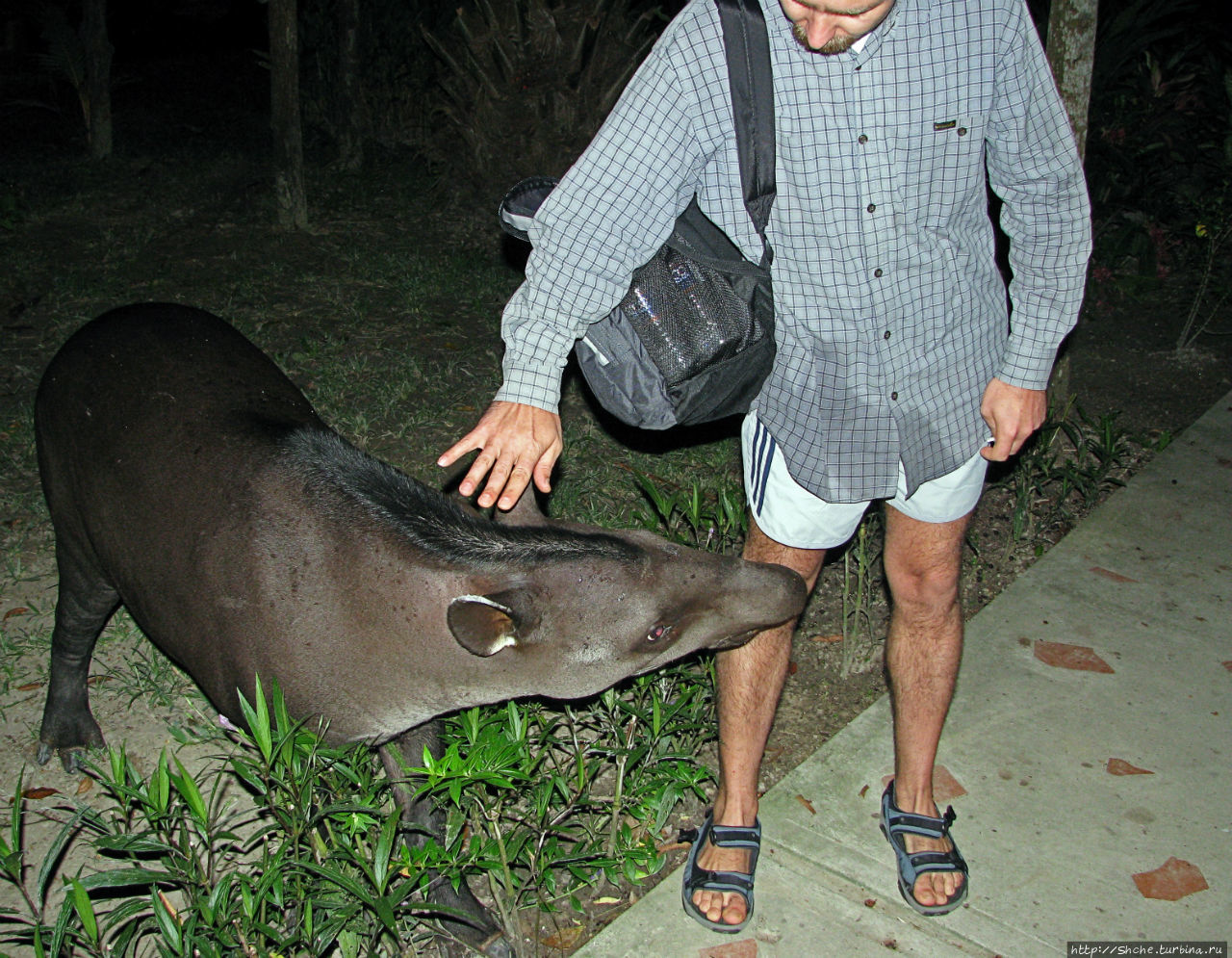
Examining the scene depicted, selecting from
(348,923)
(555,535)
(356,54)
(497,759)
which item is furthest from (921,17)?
(356,54)

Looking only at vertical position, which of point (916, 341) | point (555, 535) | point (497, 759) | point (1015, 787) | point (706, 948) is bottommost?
point (1015, 787)

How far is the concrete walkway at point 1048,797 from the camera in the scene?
3.19 m

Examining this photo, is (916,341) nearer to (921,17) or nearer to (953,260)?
(953,260)

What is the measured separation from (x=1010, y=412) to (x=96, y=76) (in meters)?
11.3

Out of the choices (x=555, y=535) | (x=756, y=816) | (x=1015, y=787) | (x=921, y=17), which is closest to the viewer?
(x=921, y=17)

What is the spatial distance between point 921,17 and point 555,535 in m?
1.62

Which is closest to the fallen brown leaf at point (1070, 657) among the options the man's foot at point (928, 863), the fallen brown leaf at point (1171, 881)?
the fallen brown leaf at point (1171, 881)

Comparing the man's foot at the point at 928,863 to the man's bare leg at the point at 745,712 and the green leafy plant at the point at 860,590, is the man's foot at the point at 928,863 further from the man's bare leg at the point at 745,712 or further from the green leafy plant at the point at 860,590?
the green leafy plant at the point at 860,590

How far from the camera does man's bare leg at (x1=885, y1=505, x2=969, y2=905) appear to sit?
10.6 ft

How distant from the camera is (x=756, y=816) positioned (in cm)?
340

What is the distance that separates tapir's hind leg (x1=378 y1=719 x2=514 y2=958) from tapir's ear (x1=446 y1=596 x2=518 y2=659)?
0.55 metres

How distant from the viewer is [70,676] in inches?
161

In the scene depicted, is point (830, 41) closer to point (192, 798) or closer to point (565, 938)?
point (192, 798)

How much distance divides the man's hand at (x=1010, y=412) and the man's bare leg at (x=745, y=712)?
0.60m
